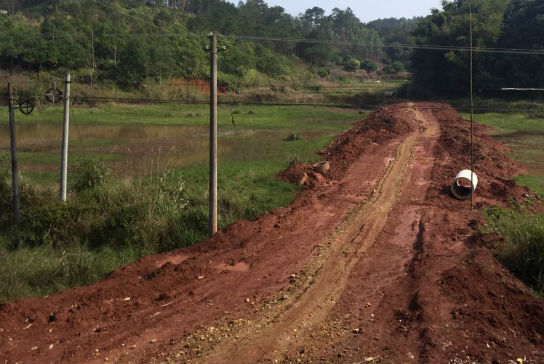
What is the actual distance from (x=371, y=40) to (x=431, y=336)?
483ft

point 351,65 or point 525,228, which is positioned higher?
point 351,65

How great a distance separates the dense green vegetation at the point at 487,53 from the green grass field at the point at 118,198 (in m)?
27.8

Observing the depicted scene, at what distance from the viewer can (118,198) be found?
51.2 ft

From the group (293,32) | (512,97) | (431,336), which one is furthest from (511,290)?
(293,32)

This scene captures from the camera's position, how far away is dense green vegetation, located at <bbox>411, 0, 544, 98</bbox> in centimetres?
5180

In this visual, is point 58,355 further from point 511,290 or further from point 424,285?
point 511,290

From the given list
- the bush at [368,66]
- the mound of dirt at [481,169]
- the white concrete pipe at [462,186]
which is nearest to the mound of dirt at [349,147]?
the mound of dirt at [481,169]

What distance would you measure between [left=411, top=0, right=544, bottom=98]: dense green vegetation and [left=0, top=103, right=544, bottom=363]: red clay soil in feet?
119

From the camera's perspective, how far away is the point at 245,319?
28.9 feet

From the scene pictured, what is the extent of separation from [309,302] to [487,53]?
51998 millimetres

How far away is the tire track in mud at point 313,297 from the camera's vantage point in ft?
25.3

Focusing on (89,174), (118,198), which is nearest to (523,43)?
(89,174)

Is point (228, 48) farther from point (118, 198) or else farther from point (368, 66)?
point (368, 66)

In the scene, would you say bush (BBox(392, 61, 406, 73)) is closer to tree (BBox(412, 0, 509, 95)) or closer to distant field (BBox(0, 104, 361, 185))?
tree (BBox(412, 0, 509, 95))
